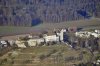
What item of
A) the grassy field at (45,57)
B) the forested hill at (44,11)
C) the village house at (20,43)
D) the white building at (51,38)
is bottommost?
the grassy field at (45,57)

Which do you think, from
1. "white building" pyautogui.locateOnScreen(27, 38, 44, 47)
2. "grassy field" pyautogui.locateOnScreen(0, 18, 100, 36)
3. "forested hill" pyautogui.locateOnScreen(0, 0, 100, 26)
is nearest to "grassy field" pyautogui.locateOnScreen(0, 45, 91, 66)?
"white building" pyautogui.locateOnScreen(27, 38, 44, 47)

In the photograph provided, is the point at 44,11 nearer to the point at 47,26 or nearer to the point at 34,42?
the point at 47,26

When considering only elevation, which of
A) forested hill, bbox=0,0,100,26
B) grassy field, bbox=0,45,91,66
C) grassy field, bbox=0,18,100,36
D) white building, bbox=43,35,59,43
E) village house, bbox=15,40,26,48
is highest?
forested hill, bbox=0,0,100,26

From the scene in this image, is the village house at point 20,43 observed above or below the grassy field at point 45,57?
above

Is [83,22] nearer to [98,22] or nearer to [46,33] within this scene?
[98,22]

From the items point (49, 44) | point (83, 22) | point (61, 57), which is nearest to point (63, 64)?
point (61, 57)

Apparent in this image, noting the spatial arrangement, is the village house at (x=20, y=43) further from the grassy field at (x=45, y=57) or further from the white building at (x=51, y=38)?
the white building at (x=51, y=38)

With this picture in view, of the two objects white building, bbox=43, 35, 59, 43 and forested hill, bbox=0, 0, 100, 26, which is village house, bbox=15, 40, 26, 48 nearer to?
white building, bbox=43, 35, 59, 43

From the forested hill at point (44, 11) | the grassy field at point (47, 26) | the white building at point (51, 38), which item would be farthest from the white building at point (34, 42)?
the forested hill at point (44, 11)
